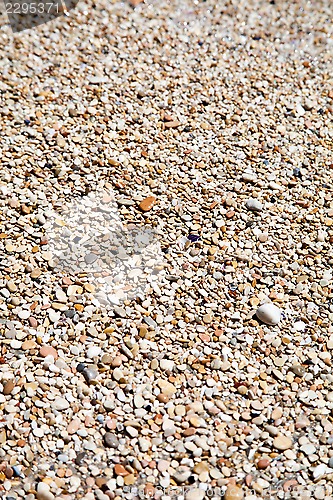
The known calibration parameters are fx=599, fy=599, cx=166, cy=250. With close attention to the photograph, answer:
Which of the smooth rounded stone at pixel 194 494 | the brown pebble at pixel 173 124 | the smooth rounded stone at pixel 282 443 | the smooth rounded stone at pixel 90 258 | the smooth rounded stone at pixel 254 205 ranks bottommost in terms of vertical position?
the smooth rounded stone at pixel 194 494

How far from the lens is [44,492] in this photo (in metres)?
1.79

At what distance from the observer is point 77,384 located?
204cm

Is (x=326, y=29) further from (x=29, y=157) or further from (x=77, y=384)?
(x=77, y=384)

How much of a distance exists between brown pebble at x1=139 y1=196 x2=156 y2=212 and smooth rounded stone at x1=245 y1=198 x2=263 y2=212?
16.2 inches

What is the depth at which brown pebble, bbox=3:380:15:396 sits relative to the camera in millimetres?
2010

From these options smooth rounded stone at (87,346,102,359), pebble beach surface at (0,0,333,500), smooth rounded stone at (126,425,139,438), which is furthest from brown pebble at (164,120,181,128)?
smooth rounded stone at (126,425,139,438)

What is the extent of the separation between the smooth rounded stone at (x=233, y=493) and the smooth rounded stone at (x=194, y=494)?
0.07 m

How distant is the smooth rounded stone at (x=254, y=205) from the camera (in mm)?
2602

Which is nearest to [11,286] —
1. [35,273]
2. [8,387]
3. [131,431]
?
[35,273]

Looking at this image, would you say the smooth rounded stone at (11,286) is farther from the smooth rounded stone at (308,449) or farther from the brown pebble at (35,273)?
the smooth rounded stone at (308,449)

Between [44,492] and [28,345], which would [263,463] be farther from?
[28,345]

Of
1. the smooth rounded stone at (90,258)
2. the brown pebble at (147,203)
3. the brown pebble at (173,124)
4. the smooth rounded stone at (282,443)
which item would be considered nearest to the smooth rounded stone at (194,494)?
the smooth rounded stone at (282,443)

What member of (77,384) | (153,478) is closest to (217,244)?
(77,384)

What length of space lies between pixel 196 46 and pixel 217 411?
7.41 ft
